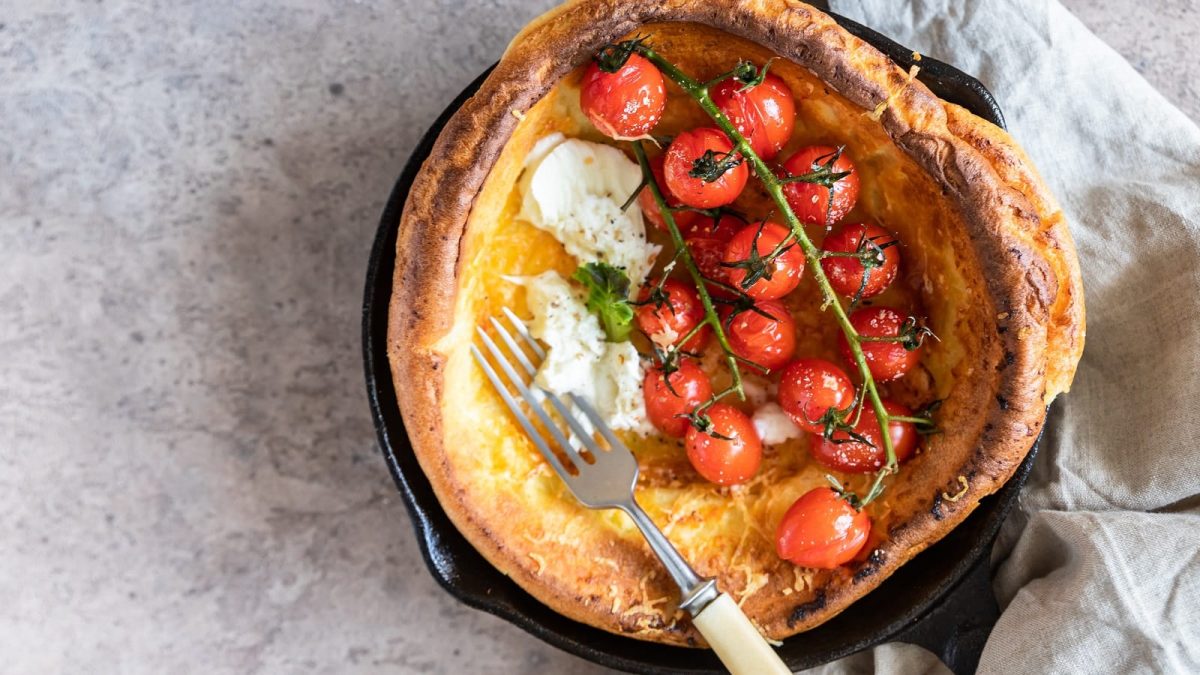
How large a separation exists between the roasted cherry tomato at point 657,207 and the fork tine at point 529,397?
417 mm

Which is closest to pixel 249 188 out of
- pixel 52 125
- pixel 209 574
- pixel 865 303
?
pixel 52 125

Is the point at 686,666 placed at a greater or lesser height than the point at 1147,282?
lesser

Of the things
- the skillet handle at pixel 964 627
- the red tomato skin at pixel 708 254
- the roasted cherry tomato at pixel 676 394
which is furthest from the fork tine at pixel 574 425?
the skillet handle at pixel 964 627

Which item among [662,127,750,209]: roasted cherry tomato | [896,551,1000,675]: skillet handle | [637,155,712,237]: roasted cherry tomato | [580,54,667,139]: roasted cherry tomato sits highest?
[580,54,667,139]: roasted cherry tomato

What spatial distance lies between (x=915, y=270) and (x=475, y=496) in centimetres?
98

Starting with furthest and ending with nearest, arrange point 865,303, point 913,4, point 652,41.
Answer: point 913,4
point 865,303
point 652,41

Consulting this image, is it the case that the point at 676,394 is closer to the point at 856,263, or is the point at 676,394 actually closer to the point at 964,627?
the point at 856,263

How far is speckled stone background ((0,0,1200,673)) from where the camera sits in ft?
7.80

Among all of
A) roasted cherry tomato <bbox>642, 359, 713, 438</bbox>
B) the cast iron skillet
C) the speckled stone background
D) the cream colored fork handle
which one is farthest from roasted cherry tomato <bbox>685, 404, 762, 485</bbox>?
the speckled stone background

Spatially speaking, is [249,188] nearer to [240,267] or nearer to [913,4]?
[240,267]

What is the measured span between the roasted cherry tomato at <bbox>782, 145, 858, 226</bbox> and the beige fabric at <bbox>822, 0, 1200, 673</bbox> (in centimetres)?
50

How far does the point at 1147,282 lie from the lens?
214cm

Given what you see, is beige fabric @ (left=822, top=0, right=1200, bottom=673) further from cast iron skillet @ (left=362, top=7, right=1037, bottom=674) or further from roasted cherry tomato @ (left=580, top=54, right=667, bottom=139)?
roasted cherry tomato @ (left=580, top=54, right=667, bottom=139)

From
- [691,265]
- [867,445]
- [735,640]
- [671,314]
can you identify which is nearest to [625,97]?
[691,265]
